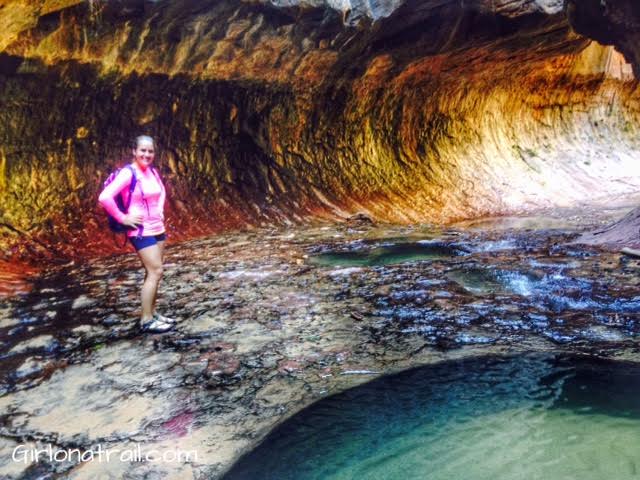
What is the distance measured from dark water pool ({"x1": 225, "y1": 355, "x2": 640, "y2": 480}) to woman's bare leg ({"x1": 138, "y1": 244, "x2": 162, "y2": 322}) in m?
1.72

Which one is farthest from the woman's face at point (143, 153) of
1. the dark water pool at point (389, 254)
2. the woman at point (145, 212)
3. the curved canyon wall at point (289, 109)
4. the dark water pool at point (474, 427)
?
the curved canyon wall at point (289, 109)

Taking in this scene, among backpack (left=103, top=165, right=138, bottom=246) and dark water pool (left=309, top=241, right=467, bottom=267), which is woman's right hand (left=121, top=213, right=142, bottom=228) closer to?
backpack (left=103, top=165, right=138, bottom=246)

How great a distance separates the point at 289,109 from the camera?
9617 mm

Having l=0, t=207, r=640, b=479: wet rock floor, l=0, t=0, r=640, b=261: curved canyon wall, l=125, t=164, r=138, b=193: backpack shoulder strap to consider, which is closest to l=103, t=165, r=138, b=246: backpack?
l=125, t=164, r=138, b=193: backpack shoulder strap

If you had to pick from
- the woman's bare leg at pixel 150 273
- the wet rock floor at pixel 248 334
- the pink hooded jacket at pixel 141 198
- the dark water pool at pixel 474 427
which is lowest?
the dark water pool at pixel 474 427

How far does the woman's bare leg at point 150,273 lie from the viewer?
155 inches

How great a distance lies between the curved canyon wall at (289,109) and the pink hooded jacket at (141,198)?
3716 mm

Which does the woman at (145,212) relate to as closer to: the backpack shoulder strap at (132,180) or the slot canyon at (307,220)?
the backpack shoulder strap at (132,180)

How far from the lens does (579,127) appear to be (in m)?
14.3

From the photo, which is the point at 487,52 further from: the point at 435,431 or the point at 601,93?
the point at 435,431

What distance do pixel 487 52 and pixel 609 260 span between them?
6.38 metres

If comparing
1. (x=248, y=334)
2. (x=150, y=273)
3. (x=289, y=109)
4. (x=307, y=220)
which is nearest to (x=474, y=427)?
(x=248, y=334)

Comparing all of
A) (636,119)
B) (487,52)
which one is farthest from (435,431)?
(636,119)

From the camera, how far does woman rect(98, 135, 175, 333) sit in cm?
370
